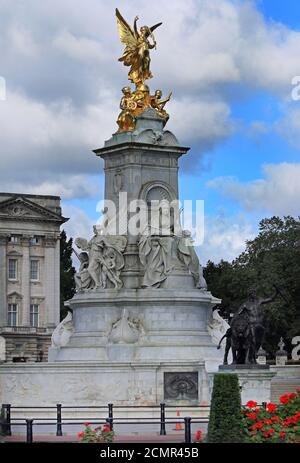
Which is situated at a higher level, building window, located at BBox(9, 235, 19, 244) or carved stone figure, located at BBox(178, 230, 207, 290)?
building window, located at BBox(9, 235, 19, 244)

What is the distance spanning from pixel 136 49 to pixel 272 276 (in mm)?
40425

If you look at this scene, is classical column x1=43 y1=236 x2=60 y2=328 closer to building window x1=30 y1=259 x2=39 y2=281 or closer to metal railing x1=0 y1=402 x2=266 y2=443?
building window x1=30 y1=259 x2=39 y2=281

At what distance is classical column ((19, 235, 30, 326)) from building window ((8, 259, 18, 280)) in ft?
1.97

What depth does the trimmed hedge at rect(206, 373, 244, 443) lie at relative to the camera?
33.9 metres

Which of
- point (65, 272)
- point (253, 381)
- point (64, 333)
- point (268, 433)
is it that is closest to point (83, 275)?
point (64, 333)

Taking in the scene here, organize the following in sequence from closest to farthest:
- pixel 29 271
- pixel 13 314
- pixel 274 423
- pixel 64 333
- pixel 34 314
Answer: pixel 274 423 → pixel 64 333 → pixel 13 314 → pixel 34 314 → pixel 29 271

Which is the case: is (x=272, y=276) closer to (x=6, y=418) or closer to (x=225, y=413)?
(x=6, y=418)

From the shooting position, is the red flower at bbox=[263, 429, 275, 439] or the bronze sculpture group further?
the bronze sculpture group

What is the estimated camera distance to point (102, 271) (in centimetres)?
6112

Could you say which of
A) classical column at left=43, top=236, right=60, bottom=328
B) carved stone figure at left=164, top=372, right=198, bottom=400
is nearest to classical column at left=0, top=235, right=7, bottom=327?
classical column at left=43, top=236, right=60, bottom=328

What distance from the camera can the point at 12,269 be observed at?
5615 inches

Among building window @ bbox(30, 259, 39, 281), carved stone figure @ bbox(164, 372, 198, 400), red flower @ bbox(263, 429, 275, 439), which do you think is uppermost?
building window @ bbox(30, 259, 39, 281)

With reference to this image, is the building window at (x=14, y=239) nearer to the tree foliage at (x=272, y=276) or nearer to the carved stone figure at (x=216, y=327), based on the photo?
the tree foliage at (x=272, y=276)

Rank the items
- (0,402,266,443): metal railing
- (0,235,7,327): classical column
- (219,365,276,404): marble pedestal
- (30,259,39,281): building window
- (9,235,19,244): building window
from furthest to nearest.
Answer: (9,235,19,244): building window < (30,259,39,281): building window < (0,235,7,327): classical column < (219,365,276,404): marble pedestal < (0,402,266,443): metal railing
